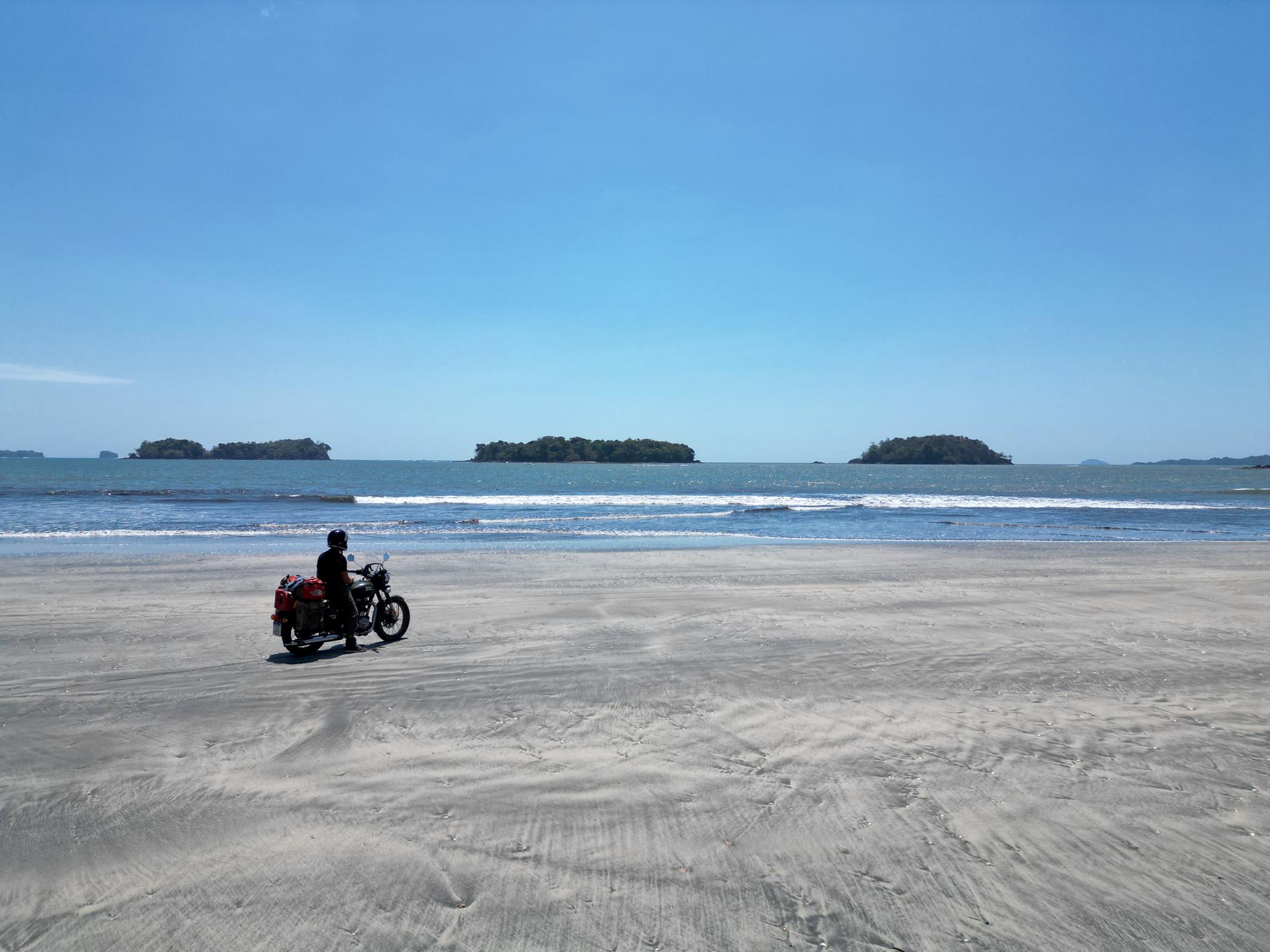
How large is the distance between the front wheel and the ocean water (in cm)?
1195

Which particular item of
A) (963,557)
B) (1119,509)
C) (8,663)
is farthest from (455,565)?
(1119,509)

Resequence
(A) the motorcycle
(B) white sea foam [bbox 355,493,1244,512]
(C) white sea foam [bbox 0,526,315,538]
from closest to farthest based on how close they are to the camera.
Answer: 1. (A) the motorcycle
2. (C) white sea foam [bbox 0,526,315,538]
3. (B) white sea foam [bbox 355,493,1244,512]

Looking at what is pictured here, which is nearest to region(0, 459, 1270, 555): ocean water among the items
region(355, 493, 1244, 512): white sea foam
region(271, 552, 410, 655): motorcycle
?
region(355, 493, 1244, 512): white sea foam

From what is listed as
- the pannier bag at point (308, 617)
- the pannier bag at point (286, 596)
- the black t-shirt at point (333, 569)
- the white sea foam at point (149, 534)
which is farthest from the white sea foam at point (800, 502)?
the pannier bag at point (308, 617)

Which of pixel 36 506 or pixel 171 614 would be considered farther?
pixel 36 506

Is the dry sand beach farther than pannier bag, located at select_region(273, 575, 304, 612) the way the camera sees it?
No

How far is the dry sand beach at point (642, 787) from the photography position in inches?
139

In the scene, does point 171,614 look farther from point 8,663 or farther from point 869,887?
point 869,887

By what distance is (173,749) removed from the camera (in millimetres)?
5566

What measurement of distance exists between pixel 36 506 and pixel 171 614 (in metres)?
35.0

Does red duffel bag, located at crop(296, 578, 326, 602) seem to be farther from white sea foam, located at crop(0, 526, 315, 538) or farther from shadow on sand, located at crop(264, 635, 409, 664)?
white sea foam, located at crop(0, 526, 315, 538)

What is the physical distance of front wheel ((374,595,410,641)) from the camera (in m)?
9.18

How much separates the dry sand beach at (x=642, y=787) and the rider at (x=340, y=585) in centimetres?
36

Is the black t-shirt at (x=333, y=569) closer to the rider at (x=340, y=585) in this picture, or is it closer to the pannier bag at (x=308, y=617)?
the rider at (x=340, y=585)
